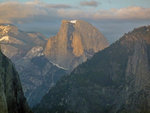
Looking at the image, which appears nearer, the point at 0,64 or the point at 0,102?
the point at 0,102

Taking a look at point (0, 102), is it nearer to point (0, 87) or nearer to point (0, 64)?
point (0, 87)

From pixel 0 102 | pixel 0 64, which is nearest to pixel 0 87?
pixel 0 102

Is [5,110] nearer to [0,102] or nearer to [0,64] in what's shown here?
[0,102]

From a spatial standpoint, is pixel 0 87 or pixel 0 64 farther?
pixel 0 64

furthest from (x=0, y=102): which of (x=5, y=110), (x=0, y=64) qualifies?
(x=0, y=64)

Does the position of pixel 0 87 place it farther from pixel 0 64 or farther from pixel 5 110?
pixel 0 64
